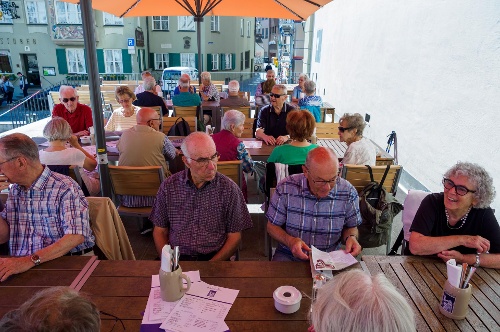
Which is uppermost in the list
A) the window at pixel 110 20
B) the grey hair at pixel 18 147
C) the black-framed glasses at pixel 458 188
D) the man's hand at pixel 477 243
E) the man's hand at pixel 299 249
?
the window at pixel 110 20

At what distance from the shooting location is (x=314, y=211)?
2273 millimetres

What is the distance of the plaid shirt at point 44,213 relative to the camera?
2041mm

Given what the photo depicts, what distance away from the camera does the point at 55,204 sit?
205cm

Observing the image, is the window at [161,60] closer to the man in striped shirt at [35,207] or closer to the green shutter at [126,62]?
the green shutter at [126,62]

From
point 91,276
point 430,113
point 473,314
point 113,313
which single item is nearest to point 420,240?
point 473,314

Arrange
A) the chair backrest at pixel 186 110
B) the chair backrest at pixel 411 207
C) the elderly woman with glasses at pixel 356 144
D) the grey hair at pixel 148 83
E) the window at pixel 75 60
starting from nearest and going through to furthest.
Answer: the chair backrest at pixel 411 207 → the elderly woman with glasses at pixel 356 144 → the chair backrest at pixel 186 110 → the grey hair at pixel 148 83 → the window at pixel 75 60

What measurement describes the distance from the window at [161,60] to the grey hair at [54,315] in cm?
2396

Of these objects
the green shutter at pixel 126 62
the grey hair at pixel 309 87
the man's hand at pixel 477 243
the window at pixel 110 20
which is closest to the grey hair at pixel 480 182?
the man's hand at pixel 477 243

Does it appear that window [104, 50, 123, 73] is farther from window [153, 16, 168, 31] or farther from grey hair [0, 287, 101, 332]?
grey hair [0, 287, 101, 332]

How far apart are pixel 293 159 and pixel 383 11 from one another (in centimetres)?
515

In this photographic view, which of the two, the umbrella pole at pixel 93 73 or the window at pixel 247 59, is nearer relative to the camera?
the umbrella pole at pixel 93 73

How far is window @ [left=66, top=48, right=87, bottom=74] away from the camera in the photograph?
21078 mm

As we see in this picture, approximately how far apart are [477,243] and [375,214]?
95 cm

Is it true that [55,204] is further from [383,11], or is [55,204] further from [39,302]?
[383,11]
